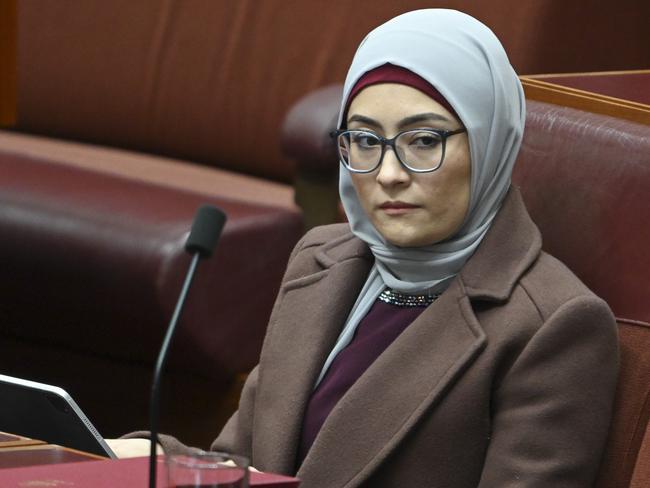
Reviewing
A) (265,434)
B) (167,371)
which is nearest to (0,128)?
(167,371)

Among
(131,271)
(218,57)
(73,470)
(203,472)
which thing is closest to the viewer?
(203,472)

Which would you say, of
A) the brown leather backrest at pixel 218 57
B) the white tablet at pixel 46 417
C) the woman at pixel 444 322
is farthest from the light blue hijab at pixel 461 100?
the brown leather backrest at pixel 218 57

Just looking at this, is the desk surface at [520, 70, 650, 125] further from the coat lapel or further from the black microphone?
the black microphone

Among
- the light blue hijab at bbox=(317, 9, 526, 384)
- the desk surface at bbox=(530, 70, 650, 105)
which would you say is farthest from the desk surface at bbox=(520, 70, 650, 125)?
the light blue hijab at bbox=(317, 9, 526, 384)

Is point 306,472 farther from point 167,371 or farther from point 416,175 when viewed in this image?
point 167,371

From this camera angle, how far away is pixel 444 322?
1.32m

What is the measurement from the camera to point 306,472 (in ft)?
4.39

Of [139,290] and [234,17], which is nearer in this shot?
[139,290]

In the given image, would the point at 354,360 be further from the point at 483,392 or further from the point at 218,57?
the point at 218,57

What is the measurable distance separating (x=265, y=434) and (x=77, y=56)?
5.78 feet

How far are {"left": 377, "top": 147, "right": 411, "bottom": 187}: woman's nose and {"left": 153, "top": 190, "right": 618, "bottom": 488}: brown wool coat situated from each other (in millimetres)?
105

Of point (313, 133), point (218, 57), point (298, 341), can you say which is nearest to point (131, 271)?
point (313, 133)

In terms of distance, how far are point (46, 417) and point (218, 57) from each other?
1.69 m

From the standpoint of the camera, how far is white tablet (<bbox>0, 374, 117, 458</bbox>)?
1.21 meters
